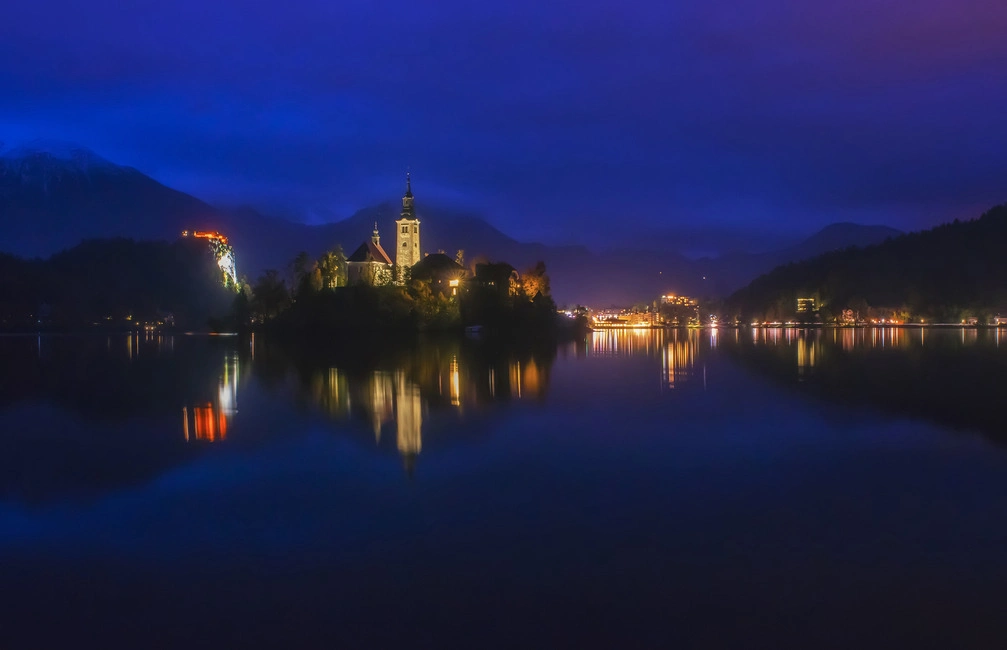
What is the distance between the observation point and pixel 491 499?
892 centimetres

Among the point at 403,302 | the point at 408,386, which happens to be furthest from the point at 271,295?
the point at 408,386

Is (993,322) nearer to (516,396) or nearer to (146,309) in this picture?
(516,396)

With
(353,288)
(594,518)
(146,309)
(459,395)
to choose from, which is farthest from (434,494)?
(146,309)

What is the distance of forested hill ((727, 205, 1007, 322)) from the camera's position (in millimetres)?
127250

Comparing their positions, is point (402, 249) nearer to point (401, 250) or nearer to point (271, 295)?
point (401, 250)

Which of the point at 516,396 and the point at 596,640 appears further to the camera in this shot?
the point at 516,396

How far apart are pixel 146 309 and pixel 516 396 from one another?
411 ft

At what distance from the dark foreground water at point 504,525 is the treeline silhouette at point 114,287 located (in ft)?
330

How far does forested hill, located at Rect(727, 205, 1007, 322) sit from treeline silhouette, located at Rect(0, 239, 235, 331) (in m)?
116

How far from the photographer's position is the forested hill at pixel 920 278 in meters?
127

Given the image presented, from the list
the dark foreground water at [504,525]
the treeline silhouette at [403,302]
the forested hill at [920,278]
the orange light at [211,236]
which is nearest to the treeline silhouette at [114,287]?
the orange light at [211,236]

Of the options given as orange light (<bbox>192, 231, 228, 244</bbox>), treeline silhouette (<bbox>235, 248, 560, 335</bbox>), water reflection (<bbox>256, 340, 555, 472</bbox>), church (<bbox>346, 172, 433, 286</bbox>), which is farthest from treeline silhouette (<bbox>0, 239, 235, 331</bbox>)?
water reflection (<bbox>256, 340, 555, 472</bbox>)

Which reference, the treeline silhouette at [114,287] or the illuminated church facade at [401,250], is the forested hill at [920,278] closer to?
the illuminated church facade at [401,250]

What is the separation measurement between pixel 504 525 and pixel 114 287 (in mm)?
136340
